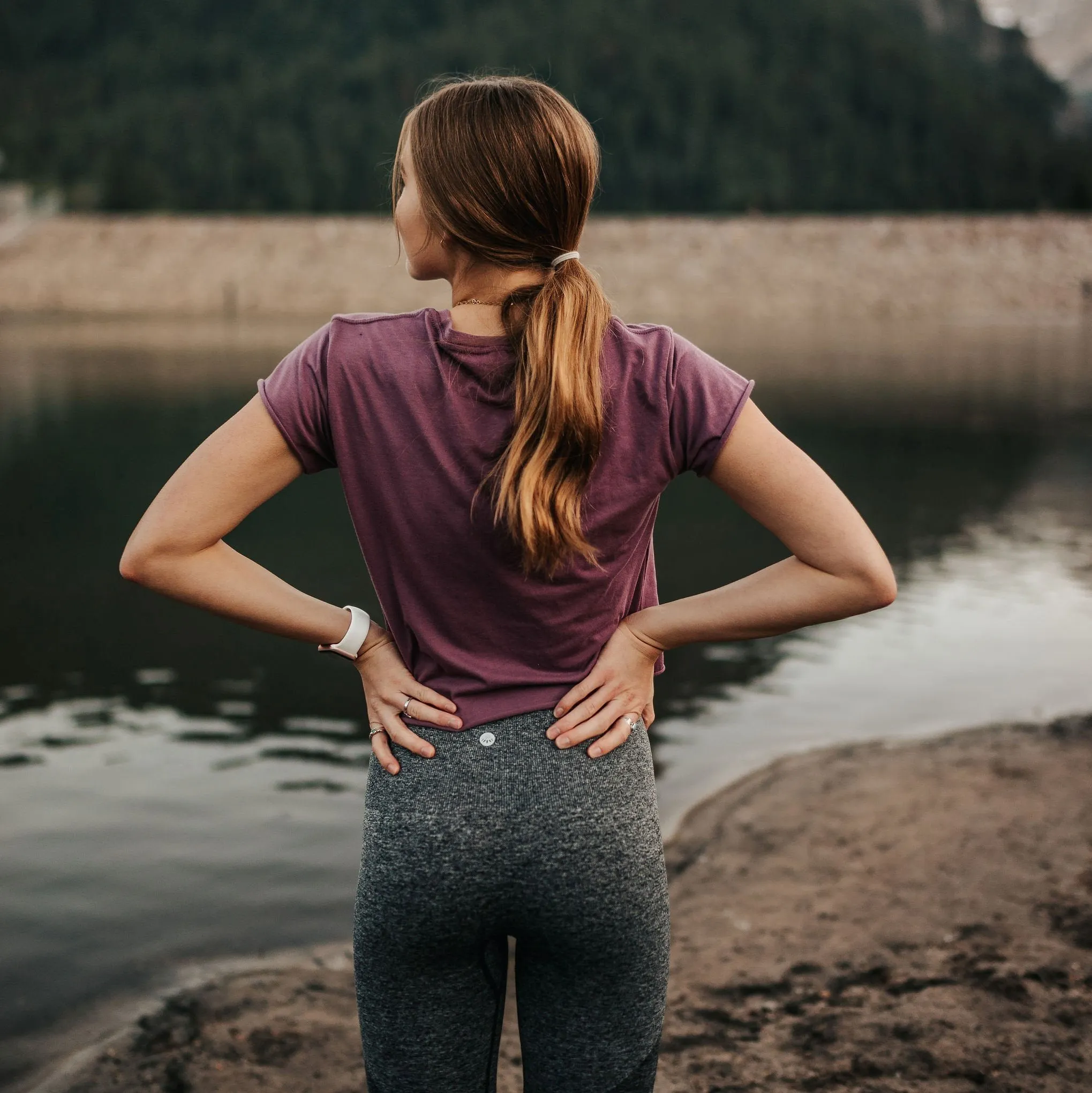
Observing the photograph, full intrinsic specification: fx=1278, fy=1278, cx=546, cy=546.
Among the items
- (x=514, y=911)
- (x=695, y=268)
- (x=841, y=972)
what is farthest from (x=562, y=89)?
(x=514, y=911)

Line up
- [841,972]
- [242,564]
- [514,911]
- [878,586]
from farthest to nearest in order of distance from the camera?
[841,972]
[242,564]
[878,586]
[514,911]

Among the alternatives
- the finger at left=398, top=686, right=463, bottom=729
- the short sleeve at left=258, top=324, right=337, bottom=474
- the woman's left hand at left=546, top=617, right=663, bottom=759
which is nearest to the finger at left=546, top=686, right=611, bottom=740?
the woman's left hand at left=546, top=617, right=663, bottom=759

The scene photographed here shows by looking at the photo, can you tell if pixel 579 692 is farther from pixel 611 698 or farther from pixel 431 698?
pixel 431 698

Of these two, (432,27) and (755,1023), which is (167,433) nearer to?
(755,1023)

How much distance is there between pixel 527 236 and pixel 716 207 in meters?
95.8

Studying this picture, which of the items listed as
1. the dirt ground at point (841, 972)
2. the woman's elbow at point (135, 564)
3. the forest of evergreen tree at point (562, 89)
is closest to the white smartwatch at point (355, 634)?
the woman's elbow at point (135, 564)

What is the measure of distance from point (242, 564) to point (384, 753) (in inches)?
15.4

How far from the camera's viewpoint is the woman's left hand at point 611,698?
5.52 feet

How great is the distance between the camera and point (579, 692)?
1711mm

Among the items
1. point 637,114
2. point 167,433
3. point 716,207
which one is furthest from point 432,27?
point 167,433

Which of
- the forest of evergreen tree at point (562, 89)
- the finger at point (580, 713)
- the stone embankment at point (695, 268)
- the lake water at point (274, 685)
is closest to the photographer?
the finger at point (580, 713)

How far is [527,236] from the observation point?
1.64 meters

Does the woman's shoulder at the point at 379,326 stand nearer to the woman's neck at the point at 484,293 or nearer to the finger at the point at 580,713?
the woman's neck at the point at 484,293

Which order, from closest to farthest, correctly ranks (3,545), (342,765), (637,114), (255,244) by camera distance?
(342,765) → (3,545) → (255,244) → (637,114)
